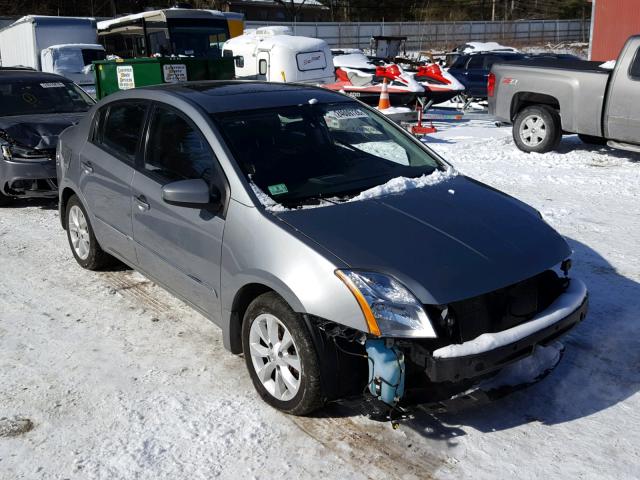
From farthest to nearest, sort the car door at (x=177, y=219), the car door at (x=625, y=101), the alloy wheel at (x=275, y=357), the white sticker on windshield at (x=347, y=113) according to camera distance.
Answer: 1. the car door at (x=625, y=101)
2. the white sticker on windshield at (x=347, y=113)
3. the car door at (x=177, y=219)
4. the alloy wheel at (x=275, y=357)

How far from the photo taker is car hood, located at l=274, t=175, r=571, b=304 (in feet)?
10.2

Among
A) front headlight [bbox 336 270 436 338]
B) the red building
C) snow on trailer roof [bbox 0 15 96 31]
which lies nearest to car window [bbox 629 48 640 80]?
front headlight [bbox 336 270 436 338]

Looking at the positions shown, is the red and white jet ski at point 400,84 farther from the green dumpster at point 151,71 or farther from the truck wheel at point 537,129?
the truck wheel at point 537,129

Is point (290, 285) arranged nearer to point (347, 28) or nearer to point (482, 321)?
point (482, 321)

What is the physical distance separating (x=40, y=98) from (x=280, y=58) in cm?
655

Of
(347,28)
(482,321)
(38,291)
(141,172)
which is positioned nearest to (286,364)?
(482,321)

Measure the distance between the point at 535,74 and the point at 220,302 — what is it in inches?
314

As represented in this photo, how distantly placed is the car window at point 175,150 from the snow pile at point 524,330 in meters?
1.78

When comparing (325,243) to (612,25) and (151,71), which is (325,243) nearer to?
(151,71)

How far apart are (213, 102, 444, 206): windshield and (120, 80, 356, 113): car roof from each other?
79 mm

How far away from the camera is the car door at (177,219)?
12.4ft

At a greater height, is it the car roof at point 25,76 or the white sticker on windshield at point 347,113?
the car roof at point 25,76

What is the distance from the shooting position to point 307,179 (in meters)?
3.90

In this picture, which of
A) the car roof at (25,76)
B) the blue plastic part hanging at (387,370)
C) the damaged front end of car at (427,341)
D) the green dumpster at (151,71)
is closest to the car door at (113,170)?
the damaged front end of car at (427,341)
